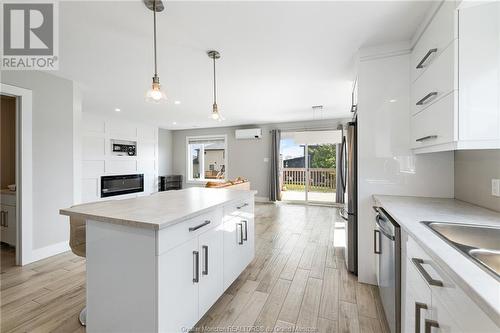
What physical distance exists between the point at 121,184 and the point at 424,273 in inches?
269

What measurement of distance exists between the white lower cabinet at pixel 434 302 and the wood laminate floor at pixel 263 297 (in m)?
0.62

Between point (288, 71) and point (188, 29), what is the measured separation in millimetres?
1430

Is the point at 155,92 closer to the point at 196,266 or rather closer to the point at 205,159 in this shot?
the point at 196,266

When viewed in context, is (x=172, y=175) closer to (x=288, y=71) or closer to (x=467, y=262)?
(x=288, y=71)

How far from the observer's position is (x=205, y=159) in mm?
8109

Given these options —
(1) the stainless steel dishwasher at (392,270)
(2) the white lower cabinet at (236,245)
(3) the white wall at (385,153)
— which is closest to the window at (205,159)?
(2) the white lower cabinet at (236,245)

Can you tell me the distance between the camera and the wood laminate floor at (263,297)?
1.62 m

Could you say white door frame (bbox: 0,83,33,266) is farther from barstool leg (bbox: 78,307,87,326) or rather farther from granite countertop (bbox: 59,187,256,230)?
granite countertop (bbox: 59,187,256,230)

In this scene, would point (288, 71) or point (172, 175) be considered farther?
point (172, 175)

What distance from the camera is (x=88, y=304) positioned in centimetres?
138

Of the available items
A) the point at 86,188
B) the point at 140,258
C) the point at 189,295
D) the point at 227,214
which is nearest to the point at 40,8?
the point at 140,258

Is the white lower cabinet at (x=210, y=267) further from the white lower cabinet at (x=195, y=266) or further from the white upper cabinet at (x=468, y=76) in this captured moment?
the white upper cabinet at (x=468, y=76)

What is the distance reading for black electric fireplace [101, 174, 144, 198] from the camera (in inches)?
226

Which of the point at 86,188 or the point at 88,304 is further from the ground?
the point at 86,188
